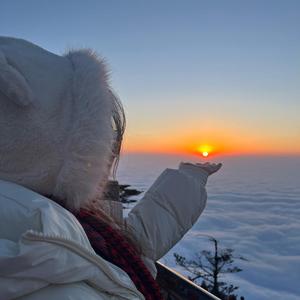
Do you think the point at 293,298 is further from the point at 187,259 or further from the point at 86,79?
the point at 86,79

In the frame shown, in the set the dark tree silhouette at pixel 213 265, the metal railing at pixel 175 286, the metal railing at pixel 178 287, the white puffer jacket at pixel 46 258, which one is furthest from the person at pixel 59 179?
the dark tree silhouette at pixel 213 265

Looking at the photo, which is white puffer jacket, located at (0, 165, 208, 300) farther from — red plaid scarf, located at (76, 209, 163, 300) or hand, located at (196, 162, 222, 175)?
hand, located at (196, 162, 222, 175)

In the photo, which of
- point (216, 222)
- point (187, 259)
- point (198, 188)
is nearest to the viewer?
point (198, 188)

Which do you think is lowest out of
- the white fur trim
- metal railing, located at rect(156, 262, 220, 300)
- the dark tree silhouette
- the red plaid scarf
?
the dark tree silhouette

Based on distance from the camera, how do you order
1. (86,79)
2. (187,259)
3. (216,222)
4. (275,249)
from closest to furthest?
(86,79), (187,259), (275,249), (216,222)

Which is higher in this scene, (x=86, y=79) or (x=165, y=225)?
(x=86, y=79)

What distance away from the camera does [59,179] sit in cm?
101

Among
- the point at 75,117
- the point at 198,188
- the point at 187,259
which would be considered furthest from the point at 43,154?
the point at 187,259

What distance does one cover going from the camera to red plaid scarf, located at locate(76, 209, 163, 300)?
1.06m

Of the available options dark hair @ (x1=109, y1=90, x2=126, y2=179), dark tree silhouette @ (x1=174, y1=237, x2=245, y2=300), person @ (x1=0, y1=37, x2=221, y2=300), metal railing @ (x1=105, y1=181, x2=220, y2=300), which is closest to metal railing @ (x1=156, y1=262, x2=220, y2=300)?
metal railing @ (x1=105, y1=181, x2=220, y2=300)

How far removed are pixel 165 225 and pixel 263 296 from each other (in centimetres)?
384

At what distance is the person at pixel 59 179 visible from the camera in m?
0.68

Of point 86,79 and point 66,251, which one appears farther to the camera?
point 86,79

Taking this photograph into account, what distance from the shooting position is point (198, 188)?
1603mm
